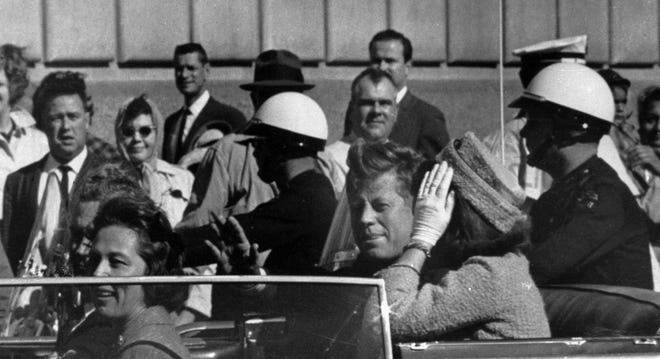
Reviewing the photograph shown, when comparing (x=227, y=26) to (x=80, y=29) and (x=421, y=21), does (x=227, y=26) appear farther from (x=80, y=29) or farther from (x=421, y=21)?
(x=421, y=21)

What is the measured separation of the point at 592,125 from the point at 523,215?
0.83 metres

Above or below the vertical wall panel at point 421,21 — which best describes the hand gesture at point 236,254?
below

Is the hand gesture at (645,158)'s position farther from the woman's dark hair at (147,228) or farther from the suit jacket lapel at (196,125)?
the woman's dark hair at (147,228)

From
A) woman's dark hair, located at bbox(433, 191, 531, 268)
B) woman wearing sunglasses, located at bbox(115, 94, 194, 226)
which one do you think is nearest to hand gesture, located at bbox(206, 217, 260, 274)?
woman's dark hair, located at bbox(433, 191, 531, 268)

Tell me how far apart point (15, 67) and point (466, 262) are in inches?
73.0

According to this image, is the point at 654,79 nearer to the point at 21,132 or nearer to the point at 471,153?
the point at 471,153

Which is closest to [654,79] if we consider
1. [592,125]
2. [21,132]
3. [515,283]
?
[592,125]

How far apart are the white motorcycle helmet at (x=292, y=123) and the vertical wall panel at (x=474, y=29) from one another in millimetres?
540

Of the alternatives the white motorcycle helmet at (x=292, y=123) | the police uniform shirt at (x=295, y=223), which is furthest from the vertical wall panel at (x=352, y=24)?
the police uniform shirt at (x=295, y=223)

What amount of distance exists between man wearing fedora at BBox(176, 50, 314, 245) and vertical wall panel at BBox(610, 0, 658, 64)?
1.12m

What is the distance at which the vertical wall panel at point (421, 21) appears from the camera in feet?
15.6

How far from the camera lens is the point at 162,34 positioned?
15.3 ft

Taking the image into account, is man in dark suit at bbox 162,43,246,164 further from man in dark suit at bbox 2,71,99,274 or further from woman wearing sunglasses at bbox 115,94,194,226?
man in dark suit at bbox 2,71,99,274

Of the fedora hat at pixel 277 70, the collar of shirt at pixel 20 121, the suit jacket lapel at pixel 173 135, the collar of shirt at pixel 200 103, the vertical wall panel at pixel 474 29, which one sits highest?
the vertical wall panel at pixel 474 29
